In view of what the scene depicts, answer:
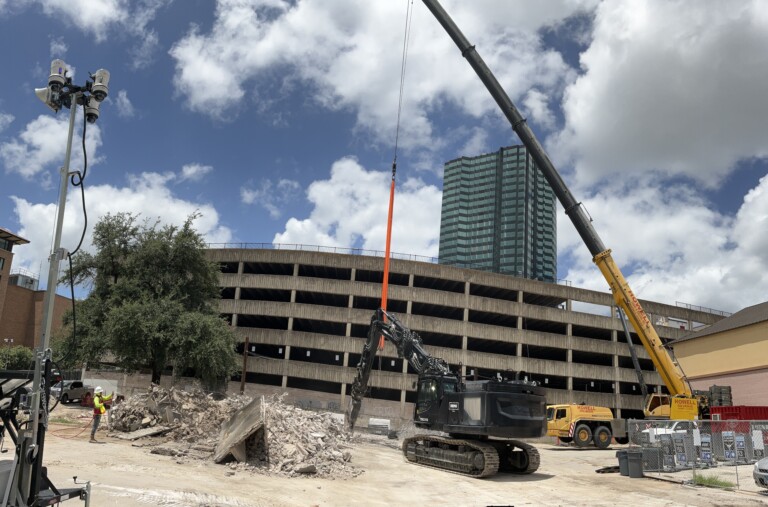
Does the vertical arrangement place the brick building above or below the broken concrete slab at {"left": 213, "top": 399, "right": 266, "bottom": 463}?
above

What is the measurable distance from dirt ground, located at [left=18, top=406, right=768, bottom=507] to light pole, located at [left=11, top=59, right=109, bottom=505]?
4.34 m

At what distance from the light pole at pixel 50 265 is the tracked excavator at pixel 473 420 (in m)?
15.0

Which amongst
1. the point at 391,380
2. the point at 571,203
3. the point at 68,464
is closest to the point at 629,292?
the point at 571,203

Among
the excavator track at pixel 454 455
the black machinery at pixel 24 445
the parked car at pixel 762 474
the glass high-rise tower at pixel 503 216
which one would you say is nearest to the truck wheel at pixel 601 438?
the excavator track at pixel 454 455

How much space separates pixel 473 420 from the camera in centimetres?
1989

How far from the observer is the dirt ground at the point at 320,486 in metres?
12.9

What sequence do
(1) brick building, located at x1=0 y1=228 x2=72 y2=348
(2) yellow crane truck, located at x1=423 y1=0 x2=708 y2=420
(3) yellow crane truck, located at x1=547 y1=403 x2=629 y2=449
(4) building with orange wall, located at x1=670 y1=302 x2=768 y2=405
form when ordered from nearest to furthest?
(2) yellow crane truck, located at x1=423 y1=0 x2=708 y2=420
(3) yellow crane truck, located at x1=547 y1=403 x2=629 y2=449
(4) building with orange wall, located at x1=670 y1=302 x2=768 y2=405
(1) brick building, located at x1=0 y1=228 x2=72 y2=348

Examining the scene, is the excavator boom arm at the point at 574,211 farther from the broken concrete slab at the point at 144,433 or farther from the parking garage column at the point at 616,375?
the parking garage column at the point at 616,375

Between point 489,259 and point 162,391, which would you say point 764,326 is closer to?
point 162,391

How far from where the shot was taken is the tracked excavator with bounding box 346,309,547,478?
19.5 m

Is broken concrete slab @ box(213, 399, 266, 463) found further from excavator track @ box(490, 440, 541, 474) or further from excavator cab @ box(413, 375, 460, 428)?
excavator track @ box(490, 440, 541, 474)

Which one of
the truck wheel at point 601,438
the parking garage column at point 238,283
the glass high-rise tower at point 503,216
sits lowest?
the truck wheel at point 601,438

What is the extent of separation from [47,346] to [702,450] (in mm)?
24113

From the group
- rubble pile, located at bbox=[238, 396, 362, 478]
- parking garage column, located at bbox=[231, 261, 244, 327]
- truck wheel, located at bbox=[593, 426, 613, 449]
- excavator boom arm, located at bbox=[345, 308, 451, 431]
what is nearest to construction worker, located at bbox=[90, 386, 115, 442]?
rubble pile, located at bbox=[238, 396, 362, 478]
